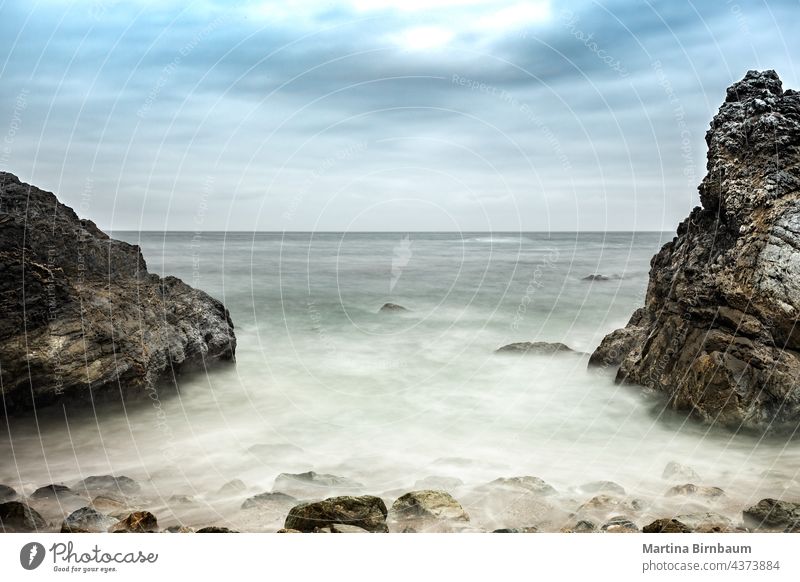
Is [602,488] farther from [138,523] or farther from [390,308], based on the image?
[390,308]

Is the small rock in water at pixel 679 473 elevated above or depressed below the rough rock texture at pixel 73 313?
below

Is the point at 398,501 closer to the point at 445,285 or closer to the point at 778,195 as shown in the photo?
the point at 778,195

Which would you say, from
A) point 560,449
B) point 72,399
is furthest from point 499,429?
point 72,399

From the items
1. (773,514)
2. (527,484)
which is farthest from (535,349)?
(773,514)

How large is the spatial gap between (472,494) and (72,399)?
183 inches

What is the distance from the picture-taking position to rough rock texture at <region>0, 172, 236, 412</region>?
6.82 metres

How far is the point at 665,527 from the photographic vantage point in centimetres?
496

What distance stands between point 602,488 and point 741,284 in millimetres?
2951

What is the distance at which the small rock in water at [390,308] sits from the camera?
14.3m

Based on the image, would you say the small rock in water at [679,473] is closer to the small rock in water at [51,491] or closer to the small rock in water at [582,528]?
the small rock in water at [582,528]

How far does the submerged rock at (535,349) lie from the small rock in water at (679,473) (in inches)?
175

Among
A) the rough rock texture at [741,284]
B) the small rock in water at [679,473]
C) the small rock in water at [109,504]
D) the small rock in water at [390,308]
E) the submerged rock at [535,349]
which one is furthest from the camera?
the small rock in water at [390,308]

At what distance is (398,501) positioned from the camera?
17.7ft

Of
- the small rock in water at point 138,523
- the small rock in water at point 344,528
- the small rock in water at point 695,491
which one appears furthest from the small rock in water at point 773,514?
the small rock in water at point 138,523
